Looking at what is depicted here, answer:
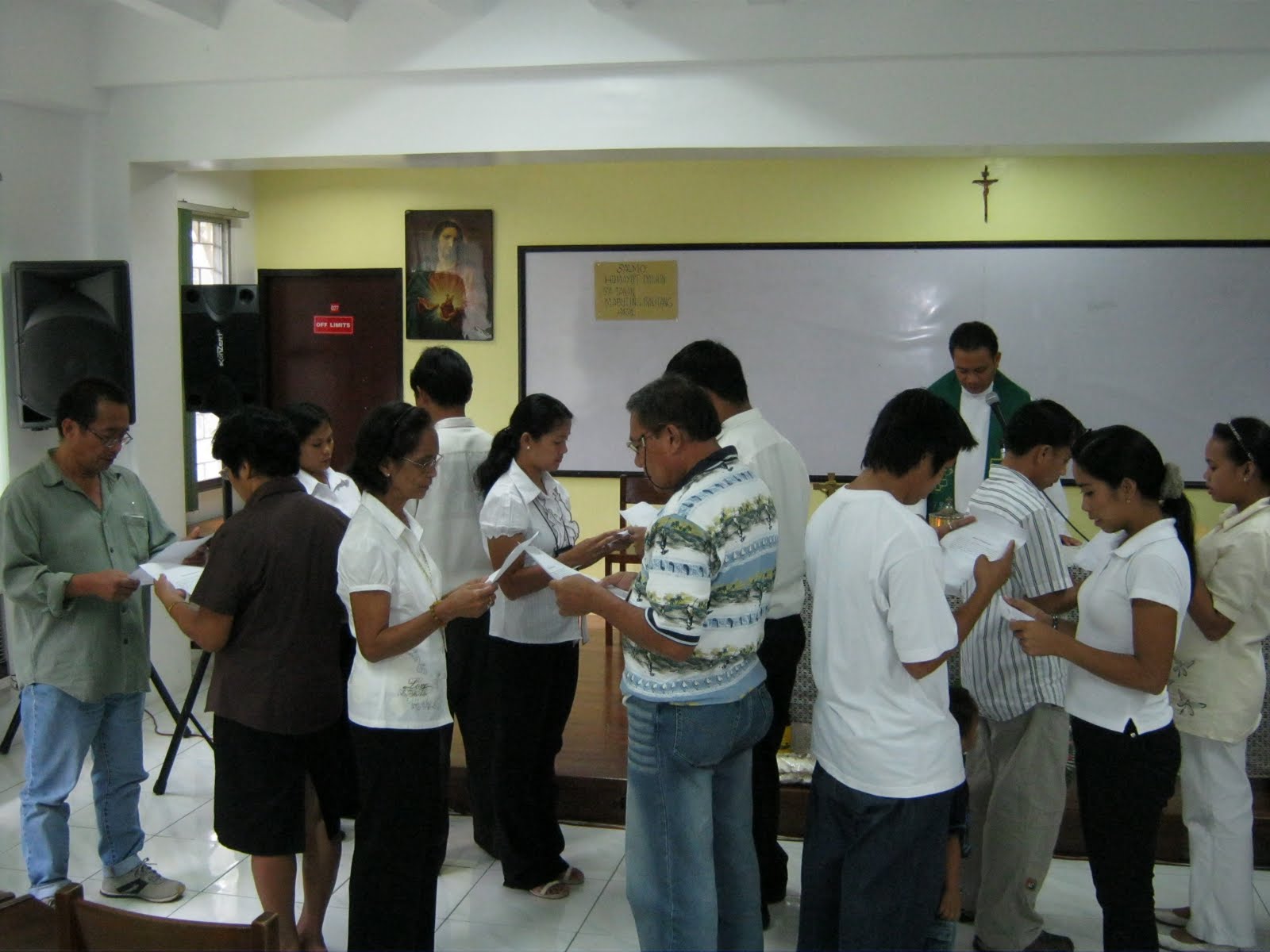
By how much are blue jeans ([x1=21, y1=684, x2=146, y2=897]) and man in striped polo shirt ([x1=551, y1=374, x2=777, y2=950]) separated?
1735 millimetres

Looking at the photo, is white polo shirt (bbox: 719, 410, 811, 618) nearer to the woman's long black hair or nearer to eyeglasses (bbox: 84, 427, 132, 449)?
the woman's long black hair

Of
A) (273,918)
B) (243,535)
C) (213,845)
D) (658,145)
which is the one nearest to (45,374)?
(213,845)

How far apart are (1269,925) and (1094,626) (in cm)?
138

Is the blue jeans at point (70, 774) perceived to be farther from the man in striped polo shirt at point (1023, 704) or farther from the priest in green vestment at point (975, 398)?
the priest in green vestment at point (975, 398)

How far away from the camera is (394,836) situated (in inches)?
101

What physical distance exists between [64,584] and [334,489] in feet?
3.16

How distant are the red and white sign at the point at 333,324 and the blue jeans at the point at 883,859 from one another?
5703 millimetres

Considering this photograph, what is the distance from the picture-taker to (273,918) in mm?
1734

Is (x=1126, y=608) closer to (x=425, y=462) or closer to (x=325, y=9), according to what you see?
(x=425, y=462)

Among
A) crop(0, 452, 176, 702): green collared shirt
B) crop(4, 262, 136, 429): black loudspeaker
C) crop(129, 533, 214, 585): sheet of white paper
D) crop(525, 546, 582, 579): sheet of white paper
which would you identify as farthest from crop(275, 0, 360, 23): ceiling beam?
crop(525, 546, 582, 579): sheet of white paper

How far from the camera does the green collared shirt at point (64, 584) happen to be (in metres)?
3.14

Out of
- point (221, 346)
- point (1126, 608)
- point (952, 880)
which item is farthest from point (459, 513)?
point (221, 346)

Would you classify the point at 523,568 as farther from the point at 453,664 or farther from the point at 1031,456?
the point at 1031,456

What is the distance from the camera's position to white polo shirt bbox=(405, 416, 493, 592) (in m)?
3.44
